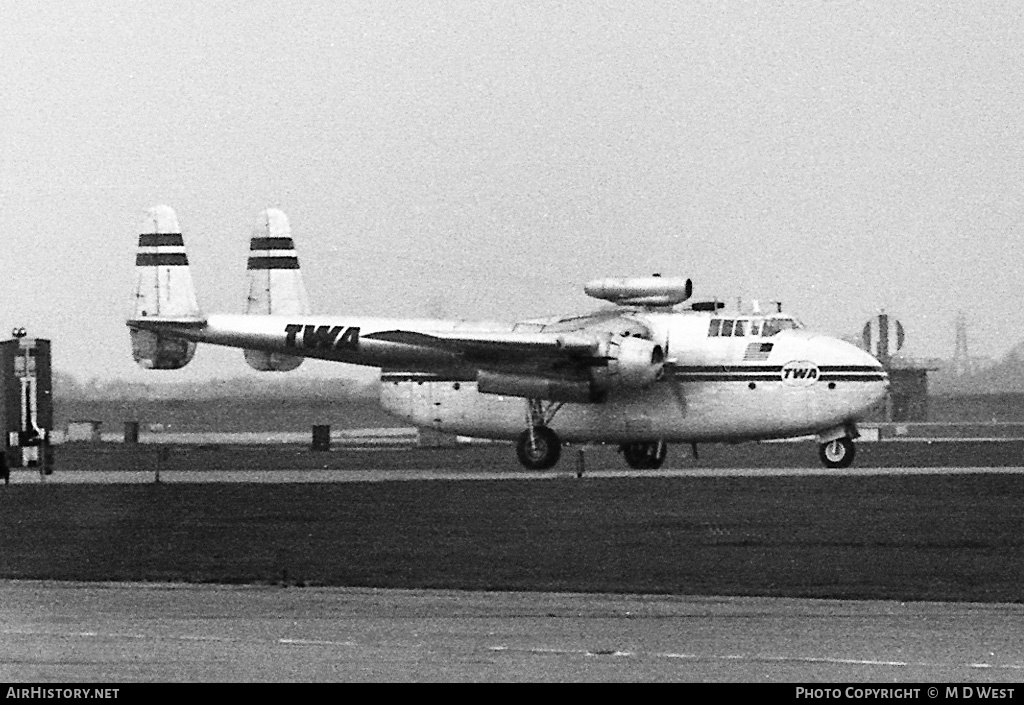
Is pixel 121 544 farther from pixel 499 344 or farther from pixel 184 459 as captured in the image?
pixel 184 459

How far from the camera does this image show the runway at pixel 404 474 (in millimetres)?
37125

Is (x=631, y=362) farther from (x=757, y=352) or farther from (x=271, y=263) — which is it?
(x=271, y=263)

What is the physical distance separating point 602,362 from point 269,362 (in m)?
8.56

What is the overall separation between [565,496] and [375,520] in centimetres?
566

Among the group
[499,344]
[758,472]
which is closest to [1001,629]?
[758,472]

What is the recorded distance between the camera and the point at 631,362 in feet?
132

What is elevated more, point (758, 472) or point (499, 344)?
point (499, 344)

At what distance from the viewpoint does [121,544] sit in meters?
24.2

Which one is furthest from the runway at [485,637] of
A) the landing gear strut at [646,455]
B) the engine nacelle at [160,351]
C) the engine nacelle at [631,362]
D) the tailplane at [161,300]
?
the engine nacelle at [160,351]

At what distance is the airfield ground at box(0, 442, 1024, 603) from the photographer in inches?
768

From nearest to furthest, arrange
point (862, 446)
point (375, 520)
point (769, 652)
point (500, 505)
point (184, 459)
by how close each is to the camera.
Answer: point (769, 652) → point (375, 520) → point (500, 505) → point (184, 459) → point (862, 446)

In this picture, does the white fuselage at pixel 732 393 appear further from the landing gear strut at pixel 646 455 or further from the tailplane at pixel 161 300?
the tailplane at pixel 161 300

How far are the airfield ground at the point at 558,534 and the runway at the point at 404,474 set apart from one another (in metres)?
1.05

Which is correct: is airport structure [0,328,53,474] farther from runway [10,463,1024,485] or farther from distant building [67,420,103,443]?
distant building [67,420,103,443]
